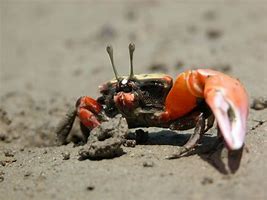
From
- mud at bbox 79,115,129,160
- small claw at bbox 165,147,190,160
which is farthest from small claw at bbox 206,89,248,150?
mud at bbox 79,115,129,160

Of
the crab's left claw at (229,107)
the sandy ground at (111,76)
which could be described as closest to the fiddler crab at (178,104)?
the crab's left claw at (229,107)

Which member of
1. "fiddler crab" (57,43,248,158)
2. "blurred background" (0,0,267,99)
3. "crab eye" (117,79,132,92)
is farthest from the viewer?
"blurred background" (0,0,267,99)

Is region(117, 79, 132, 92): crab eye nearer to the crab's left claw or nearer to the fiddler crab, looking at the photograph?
the fiddler crab

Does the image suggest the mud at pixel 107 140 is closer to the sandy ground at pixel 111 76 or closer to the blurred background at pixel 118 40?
the sandy ground at pixel 111 76

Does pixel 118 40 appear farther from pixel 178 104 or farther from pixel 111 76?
pixel 178 104

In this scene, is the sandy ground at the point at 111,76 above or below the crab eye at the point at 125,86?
below

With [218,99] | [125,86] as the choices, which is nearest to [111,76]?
[125,86]

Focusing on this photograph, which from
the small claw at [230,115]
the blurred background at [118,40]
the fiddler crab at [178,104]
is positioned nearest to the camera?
the small claw at [230,115]
